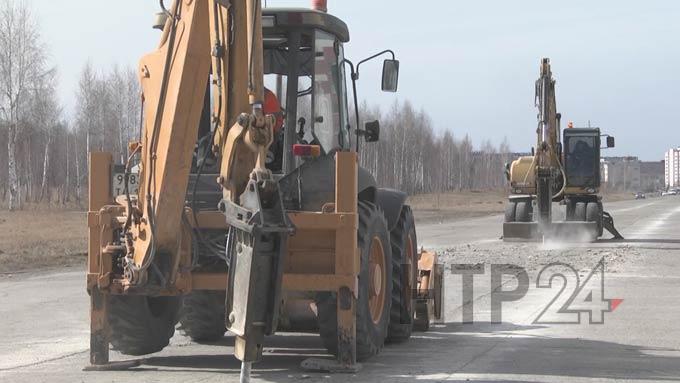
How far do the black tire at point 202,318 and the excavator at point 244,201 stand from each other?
1.24 m

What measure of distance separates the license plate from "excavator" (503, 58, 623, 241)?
2117 cm

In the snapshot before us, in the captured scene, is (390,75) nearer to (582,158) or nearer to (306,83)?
(306,83)

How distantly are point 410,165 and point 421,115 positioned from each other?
987 centimetres

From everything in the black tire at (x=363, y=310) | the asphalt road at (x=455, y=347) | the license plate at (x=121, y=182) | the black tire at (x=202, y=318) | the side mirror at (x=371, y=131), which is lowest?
the asphalt road at (x=455, y=347)

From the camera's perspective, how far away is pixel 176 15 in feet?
25.6

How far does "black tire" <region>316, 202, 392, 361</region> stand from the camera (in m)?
8.09

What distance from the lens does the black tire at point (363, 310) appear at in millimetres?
8094

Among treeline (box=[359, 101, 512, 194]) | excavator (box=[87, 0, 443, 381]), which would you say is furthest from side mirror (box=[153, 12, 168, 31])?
treeline (box=[359, 101, 512, 194])

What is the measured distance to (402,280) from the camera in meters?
10.1

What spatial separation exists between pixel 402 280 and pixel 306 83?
7.75 feet

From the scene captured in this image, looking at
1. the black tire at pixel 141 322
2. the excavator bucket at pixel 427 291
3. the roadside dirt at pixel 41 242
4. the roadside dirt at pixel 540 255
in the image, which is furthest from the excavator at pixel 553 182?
the black tire at pixel 141 322

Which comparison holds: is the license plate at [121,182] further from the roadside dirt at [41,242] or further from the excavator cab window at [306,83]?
the roadside dirt at [41,242]

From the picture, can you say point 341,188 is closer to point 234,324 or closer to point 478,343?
point 234,324

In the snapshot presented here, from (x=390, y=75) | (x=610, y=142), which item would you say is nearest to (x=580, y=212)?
(x=610, y=142)
